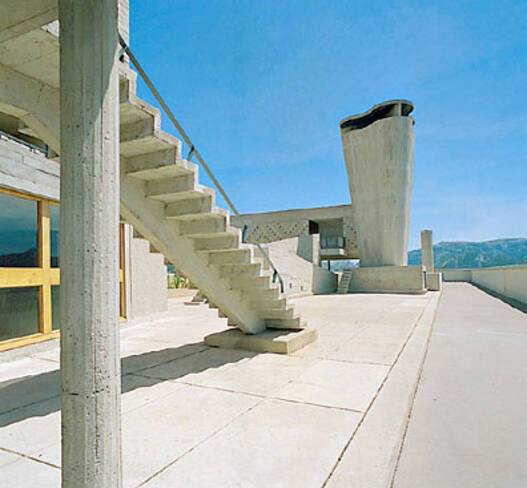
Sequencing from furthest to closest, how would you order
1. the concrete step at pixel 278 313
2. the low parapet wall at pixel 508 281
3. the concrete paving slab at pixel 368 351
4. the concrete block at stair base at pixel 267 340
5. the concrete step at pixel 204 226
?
the low parapet wall at pixel 508 281
the concrete step at pixel 278 313
the concrete block at stair base at pixel 267 340
the concrete paving slab at pixel 368 351
the concrete step at pixel 204 226

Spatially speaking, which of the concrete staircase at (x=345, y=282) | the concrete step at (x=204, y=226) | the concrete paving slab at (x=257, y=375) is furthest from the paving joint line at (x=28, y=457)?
the concrete staircase at (x=345, y=282)

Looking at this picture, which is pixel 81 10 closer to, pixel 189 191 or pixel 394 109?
pixel 189 191

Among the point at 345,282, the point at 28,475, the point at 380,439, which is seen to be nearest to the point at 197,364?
the point at 28,475

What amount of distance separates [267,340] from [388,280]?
50.1 feet

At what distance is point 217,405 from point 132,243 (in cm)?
624

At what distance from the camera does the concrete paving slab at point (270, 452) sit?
7.28 ft

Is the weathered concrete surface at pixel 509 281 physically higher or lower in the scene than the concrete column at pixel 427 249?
lower

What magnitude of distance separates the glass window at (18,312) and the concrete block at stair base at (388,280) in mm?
16697

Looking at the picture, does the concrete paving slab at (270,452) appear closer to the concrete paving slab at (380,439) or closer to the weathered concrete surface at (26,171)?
the concrete paving slab at (380,439)

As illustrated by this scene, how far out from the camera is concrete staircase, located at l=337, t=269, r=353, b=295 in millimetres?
19578

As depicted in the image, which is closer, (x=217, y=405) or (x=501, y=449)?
(x=501, y=449)

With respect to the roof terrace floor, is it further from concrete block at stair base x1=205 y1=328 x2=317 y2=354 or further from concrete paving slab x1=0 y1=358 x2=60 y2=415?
concrete block at stair base x1=205 y1=328 x2=317 y2=354

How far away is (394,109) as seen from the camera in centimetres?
2061

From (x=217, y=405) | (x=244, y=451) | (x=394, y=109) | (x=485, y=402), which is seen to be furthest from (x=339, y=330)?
(x=394, y=109)
